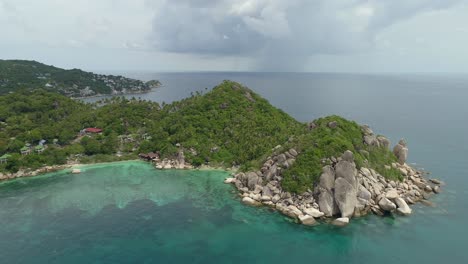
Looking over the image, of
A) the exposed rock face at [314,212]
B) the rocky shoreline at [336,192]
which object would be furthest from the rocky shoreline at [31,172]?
the exposed rock face at [314,212]

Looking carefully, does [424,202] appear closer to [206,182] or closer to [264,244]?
[264,244]

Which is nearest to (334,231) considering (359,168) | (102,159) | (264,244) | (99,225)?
(264,244)

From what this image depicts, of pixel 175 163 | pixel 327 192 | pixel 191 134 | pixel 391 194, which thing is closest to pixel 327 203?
pixel 327 192

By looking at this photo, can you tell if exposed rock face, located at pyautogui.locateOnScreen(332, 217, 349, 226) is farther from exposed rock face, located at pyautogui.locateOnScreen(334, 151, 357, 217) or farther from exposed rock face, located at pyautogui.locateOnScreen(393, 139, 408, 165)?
exposed rock face, located at pyautogui.locateOnScreen(393, 139, 408, 165)

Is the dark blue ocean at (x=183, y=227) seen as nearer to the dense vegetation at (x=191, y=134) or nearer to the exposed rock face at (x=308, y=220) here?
the exposed rock face at (x=308, y=220)

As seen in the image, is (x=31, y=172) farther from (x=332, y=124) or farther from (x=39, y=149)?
(x=332, y=124)

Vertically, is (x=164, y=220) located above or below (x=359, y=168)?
below
